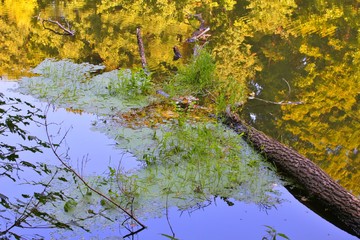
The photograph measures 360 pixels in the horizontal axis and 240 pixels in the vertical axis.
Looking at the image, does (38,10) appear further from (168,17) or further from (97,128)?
(97,128)

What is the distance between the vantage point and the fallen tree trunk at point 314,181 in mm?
4348

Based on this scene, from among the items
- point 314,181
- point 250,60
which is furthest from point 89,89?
point 314,181

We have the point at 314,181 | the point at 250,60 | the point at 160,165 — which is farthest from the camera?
the point at 250,60

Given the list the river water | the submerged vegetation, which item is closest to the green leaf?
the submerged vegetation

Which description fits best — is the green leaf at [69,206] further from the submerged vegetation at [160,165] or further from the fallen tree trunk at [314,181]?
the fallen tree trunk at [314,181]

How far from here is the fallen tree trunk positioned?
435 centimetres

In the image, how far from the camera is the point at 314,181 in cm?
485

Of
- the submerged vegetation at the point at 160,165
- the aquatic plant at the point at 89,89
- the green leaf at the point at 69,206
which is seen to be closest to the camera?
the green leaf at the point at 69,206

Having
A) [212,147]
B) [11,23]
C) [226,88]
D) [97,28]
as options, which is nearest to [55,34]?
[97,28]

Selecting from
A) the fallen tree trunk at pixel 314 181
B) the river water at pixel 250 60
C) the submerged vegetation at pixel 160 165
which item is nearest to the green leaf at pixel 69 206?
the submerged vegetation at pixel 160 165

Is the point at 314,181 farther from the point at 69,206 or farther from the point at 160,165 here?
the point at 69,206

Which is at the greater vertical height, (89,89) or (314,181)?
(89,89)

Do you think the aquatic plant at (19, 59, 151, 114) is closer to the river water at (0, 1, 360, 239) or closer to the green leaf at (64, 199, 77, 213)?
the river water at (0, 1, 360, 239)

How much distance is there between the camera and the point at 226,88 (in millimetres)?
7980
